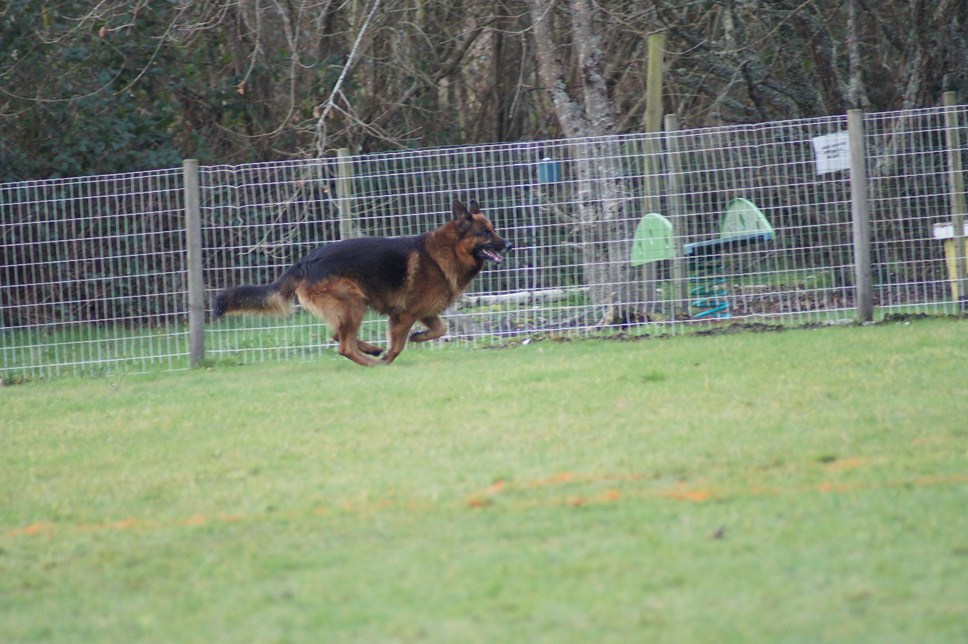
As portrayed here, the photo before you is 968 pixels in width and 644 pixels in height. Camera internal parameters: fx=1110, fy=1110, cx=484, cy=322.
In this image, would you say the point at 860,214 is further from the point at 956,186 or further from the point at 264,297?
the point at 264,297

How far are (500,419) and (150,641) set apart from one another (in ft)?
10.5

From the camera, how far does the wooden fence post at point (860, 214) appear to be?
9688 millimetres

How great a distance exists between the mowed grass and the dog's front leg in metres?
1.27

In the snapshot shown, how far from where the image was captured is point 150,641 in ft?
11.1

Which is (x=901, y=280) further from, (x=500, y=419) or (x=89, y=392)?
(x=89, y=392)

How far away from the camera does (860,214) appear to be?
9680 mm

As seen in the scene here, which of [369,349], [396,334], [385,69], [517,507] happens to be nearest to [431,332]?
[396,334]

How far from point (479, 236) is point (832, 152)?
10.6 ft

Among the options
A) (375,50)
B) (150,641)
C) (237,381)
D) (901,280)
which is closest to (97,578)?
(150,641)

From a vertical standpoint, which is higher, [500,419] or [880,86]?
[880,86]

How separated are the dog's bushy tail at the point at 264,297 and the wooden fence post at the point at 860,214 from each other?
4835 millimetres

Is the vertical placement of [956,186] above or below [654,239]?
above

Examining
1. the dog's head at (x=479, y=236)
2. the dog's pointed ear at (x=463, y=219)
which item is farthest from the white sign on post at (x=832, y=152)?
the dog's pointed ear at (x=463, y=219)

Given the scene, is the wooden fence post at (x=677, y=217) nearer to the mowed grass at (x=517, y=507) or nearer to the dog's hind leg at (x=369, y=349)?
the mowed grass at (x=517, y=507)
